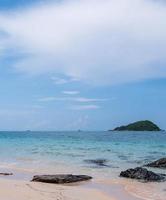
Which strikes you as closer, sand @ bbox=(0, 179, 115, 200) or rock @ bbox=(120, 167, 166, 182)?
sand @ bbox=(0, 179, 115, 200)

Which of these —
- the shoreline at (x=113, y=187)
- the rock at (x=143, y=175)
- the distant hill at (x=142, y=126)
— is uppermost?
the distant hill at (x=142, y=126)

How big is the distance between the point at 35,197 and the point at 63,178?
4.16 metres

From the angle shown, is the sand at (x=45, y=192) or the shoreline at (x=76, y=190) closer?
the sand at (x=45, y=192)

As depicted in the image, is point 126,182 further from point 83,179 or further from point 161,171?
point 161,171

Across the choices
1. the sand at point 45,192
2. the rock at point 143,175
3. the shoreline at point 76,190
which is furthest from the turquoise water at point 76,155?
the sand at point 45,192

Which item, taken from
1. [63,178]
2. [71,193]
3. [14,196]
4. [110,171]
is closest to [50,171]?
[110,171]

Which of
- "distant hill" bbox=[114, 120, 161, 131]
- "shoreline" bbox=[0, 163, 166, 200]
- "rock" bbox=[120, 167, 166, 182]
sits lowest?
"shoreline" bbox=[0, 163, 166, 200]

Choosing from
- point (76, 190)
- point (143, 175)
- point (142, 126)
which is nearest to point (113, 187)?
point (76, 190)

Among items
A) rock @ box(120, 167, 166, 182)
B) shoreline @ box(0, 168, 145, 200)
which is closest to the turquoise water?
rock @ box(120, 167, 166, 182)

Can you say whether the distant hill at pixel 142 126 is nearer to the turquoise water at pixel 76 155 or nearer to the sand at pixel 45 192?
the turquoise water at pixel 76 155

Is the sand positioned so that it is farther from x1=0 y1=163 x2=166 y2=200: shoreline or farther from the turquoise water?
the turquoise water

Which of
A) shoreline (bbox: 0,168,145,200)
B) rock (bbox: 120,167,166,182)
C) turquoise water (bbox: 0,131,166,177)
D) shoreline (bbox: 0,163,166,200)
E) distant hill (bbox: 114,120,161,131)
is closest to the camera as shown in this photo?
shoreline (bbox: 0,168,145,200)

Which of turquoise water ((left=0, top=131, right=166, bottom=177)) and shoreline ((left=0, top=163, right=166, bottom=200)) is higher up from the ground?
turquoise water ((left=0, top=131, right=166, bottom=177))

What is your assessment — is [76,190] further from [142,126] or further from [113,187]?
[142,126]
